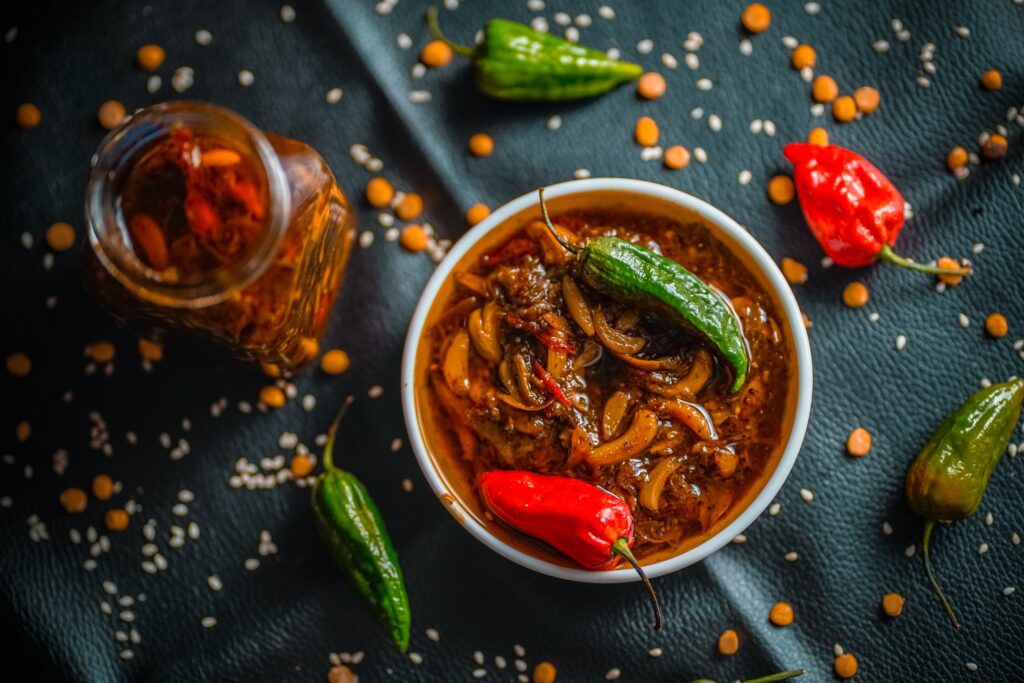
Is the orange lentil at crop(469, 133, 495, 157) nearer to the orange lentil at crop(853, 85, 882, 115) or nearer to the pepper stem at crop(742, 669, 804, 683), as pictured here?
the orange lentil at crop(853, 85, 882, 115)

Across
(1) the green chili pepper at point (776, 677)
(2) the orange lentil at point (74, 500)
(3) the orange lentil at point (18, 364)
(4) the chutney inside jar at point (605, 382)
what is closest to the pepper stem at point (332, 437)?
(4) the chutney inside jar at point (605, 382)

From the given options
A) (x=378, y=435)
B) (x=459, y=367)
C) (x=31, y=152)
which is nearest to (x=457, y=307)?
(x=459, y=367)

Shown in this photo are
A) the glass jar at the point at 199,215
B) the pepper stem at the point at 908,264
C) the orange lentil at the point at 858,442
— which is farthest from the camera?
the orange lentil at the point at 858,442

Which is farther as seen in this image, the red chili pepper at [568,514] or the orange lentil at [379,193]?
the orange lentil at [379,193]

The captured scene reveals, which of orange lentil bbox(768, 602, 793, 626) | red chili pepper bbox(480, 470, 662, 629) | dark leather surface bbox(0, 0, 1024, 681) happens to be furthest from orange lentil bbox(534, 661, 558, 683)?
orange lentil bbox(768, 602, 793, 626)

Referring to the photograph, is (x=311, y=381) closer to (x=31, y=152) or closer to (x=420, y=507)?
(x=420, y=507)

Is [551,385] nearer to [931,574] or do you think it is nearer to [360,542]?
[360,542]

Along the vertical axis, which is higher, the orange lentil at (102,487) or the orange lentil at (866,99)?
the orange lentil at (866,99)

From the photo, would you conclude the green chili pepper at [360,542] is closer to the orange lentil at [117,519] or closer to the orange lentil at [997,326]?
the orange lentil at [117,519]
